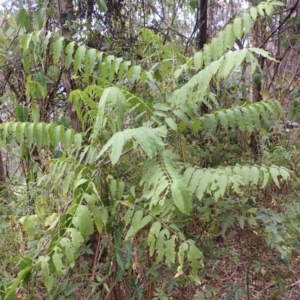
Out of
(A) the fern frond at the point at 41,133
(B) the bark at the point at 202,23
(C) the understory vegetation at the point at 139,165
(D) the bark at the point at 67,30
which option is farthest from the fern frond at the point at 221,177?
(B) the bark at the point at 202,23

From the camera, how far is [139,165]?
167 cm

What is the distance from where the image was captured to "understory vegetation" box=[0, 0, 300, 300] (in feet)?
4.62

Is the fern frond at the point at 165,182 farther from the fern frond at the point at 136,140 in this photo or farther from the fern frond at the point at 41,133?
the fern frond at the point at 41,133

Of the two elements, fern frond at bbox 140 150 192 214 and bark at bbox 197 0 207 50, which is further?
bark at bbox 197 0 207 50

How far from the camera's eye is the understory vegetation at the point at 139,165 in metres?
1.41

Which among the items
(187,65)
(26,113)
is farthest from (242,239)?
(26,113)

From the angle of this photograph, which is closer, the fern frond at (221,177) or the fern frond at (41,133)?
the fern frond at (221,177)

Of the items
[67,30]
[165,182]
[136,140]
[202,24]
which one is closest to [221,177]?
[165,182]

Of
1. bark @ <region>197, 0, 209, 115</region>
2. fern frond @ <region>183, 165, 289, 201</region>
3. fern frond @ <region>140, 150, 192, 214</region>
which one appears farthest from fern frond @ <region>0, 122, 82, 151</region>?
bark @ <region>197, 0, 209, 115</region>

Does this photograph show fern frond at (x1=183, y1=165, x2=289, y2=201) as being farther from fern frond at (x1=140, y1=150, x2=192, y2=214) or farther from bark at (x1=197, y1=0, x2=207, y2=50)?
bark at (x1=197, y1=0, x2=207, y2=50)

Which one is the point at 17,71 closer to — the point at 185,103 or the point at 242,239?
the point at 185,103

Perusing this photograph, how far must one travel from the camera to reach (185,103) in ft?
5.36

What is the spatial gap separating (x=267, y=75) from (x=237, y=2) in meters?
0.97

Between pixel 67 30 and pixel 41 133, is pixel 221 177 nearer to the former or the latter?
pixel 41 133
